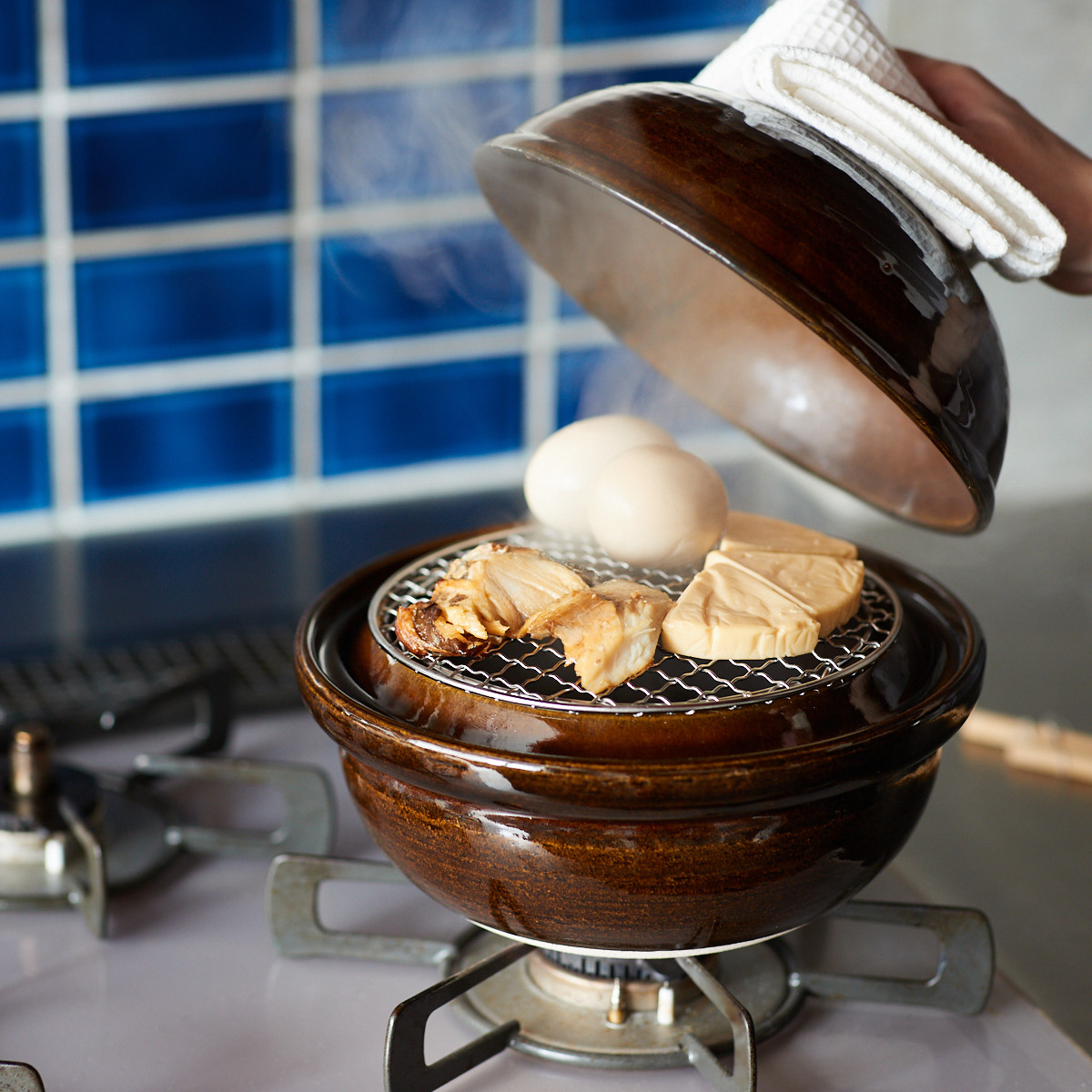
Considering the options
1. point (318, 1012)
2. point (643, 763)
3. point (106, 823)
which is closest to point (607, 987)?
point (318, 1012)

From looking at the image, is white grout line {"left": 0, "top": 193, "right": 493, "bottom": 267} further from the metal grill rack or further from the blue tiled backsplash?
the metal grill rack

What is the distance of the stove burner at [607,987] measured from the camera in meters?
0.85

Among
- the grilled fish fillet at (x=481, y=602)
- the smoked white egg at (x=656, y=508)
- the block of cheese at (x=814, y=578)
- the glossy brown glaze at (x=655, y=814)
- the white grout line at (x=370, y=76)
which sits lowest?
the glossy brown glaze at (x=655, y=814)

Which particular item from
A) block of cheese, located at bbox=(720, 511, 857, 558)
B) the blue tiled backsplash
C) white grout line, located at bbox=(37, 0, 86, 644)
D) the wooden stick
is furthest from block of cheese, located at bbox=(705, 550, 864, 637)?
white grout line, located at bbox=(37, 0, 86, 644)

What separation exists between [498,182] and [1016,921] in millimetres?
762

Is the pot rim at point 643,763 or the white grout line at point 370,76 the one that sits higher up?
the white grout line at point 370,76

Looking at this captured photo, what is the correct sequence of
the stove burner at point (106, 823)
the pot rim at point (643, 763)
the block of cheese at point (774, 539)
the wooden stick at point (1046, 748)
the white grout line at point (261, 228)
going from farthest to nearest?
the white grout line at point (261, 228) < the wooden stick at point (1046, 748) < the stove burner at point (106, 823) < the block of cheese at point (774, 539) < the pot rim at point (643, 763)

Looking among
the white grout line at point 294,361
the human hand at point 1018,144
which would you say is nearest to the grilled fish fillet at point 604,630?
the human hand at point 1018,144

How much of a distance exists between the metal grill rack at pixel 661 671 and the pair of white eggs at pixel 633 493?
0.03 m

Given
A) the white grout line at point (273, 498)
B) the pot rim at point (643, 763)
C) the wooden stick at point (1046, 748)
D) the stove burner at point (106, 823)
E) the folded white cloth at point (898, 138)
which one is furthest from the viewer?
the white grout line at point (273, 498)

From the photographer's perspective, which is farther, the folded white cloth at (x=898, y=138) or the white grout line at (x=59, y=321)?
the white grout line at (x=59, y=321)

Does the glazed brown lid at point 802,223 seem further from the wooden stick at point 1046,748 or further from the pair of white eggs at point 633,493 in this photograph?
the wooden stick at point 1046,748

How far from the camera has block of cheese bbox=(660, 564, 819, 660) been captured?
782 mm

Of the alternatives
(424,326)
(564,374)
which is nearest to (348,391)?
(424,326)
